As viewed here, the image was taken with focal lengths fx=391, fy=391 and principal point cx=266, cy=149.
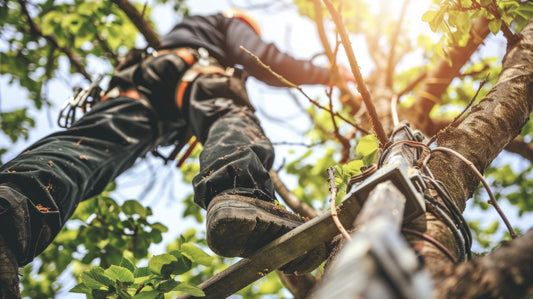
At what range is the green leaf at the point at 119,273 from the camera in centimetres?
116

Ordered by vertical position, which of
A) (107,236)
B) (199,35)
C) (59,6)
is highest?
(59,6)

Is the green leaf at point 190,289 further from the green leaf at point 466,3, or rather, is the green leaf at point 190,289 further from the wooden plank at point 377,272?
the green leaf at point 466,3

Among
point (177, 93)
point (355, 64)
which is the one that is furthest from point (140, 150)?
point (355, 64)

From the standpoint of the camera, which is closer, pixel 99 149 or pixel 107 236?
pixel 99 149

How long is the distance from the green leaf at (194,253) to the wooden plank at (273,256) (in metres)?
0.11

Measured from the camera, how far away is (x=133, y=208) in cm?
218

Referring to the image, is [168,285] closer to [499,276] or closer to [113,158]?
[499,276]

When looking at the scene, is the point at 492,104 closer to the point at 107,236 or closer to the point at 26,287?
the point at 107,236

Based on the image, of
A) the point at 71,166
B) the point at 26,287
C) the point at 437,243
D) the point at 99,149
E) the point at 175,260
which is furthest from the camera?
the point at 26,287

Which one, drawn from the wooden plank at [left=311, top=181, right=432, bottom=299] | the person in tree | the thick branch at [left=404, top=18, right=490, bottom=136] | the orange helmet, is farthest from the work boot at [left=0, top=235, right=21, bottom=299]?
the thick branch at [left=404, top=18, right=490, bottom=136]

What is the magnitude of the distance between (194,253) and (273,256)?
279mm

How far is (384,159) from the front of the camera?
1.08 meters

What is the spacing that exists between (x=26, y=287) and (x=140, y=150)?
1.82m

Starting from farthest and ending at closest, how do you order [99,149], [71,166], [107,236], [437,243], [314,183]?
[314,183] < [107,236] < [99,149] < [71,166] < [437,243]
